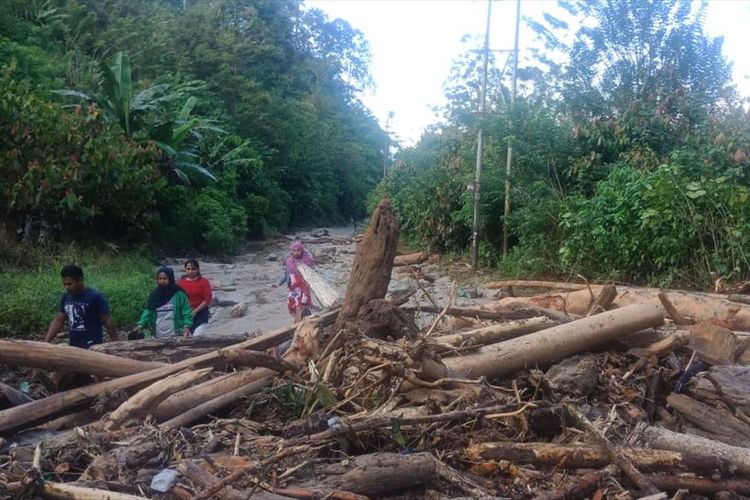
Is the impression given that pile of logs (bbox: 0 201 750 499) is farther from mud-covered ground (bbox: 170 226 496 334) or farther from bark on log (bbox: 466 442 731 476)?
mud-covered ground (bbox: 170 226 496 334)

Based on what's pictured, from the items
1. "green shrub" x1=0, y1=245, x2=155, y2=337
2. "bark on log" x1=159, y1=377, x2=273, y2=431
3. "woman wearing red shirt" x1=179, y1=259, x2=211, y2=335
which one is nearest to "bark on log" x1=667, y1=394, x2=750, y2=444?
"bark on log" x1=159, y1=377, x2=273, y2=431

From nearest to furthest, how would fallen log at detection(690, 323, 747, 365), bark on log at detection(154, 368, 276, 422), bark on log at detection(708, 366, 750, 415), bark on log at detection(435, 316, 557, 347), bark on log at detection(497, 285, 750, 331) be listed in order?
1. bark on log at detection(154, 368, 276, 422)
2. bark on log at detection(708, 366, 750, 415)
3. bark on log at detection(435, 316, 557, 347)
4. fallen log at detection(690, 323, 747, 365)
5. bark on log at detection(497, 285, 750, 331)

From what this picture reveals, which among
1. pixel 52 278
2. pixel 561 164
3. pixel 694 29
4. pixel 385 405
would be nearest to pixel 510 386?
pixel 385 405

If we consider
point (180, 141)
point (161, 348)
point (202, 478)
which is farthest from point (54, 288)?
point (180, 141)

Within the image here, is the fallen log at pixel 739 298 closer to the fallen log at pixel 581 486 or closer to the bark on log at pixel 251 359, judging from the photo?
the fallen log at pixel 581 486

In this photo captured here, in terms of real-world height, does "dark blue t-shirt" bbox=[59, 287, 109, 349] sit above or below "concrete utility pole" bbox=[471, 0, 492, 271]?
below

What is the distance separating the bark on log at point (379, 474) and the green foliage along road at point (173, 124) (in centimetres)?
1179

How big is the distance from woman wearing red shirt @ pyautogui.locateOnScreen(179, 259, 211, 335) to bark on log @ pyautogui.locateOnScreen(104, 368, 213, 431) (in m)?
3.55

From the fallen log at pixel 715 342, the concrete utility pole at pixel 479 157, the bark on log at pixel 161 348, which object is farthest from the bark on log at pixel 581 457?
A: the concrete utility pole at pixel 479 157

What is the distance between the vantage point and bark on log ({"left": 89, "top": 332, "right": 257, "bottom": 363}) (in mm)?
5281

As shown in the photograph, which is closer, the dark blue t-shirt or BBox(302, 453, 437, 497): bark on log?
BBox(302, 453, 437, 497): bark on log

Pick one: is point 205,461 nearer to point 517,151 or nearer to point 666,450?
point 666,450

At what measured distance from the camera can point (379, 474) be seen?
3.26 m

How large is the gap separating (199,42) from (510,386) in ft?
93.2
